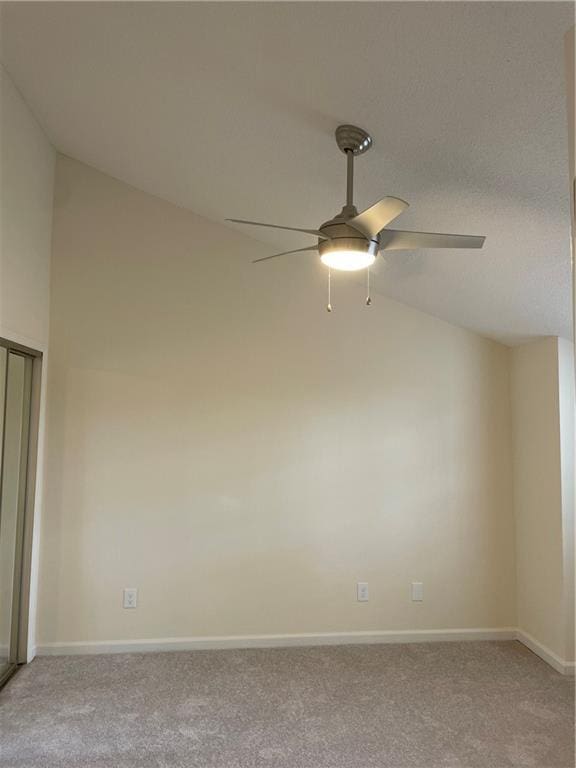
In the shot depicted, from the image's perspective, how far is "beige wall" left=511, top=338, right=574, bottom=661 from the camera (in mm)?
3211

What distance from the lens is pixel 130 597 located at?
3453mm

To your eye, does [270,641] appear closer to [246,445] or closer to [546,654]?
[246,445]

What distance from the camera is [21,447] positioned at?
3299 millimetres

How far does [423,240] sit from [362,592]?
254 cm

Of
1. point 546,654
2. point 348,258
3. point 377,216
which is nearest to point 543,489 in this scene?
point 546,654

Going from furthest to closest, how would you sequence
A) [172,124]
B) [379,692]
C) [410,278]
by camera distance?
[410,278], [379,692], [172,124]

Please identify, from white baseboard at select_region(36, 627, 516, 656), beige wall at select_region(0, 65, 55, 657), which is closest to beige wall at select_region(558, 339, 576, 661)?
white baseboard at select_region(36, 627, 516, 656)

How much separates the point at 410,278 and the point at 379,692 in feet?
7.79

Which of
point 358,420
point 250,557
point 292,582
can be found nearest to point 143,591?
point 250,557

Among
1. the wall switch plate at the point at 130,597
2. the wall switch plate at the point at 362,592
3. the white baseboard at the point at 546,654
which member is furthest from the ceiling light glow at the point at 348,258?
the white baseboard at the point at 546,654

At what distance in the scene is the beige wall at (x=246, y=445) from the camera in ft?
11.5

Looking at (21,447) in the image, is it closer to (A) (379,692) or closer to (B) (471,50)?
(A) (379,692)

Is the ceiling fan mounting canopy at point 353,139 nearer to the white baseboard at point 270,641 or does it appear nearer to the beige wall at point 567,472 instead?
the beige wall at point 567,472

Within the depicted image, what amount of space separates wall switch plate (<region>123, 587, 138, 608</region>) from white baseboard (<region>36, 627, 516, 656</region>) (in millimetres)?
223
